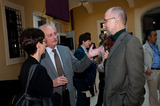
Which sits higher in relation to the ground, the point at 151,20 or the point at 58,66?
the point at 151,20

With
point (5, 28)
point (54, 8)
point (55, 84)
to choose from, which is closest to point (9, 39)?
point (5, 28)

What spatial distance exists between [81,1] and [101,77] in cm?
687

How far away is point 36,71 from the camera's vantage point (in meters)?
1.40

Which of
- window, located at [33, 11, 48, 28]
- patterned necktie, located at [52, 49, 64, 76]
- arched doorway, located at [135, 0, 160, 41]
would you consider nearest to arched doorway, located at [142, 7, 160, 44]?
arched doorway, located at [135, 0, 160, 41]

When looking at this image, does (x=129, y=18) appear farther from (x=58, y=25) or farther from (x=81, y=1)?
(x=58, y=25)

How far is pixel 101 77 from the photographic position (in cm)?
364

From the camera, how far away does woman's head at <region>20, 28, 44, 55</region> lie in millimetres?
1515

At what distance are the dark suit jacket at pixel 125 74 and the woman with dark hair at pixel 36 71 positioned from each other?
53 centimetres

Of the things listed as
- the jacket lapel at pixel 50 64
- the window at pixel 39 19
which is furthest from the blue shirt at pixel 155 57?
the window at pixel 39 19

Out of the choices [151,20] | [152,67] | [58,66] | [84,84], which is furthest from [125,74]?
[151,20]

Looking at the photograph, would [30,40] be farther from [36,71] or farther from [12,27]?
[12,27]

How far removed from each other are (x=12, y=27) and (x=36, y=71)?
4347 millimetres

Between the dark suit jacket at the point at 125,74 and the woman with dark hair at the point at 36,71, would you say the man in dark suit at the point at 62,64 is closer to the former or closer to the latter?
the woman with dark hair at the point at 36,71

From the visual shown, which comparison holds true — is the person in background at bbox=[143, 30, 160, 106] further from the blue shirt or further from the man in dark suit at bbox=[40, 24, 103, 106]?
the man in dark suit at bbox=[40, 24, 103, 106]
